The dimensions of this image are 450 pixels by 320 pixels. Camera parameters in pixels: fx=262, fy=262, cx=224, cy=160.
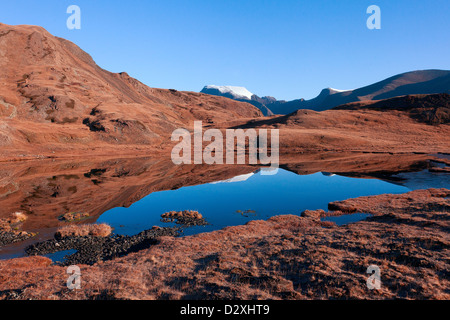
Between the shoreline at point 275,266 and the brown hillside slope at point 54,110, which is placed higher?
the brown hillside slope at point 54,110

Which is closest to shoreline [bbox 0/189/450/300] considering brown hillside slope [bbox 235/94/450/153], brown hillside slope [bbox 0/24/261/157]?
brown hillside slope [bbox 235/94/450/153]

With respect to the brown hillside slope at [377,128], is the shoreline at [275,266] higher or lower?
lower

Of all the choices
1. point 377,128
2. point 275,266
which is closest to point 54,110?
point 275,266

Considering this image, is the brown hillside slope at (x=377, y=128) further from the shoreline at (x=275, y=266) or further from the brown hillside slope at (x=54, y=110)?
the shoreline at (x=275, y=266)

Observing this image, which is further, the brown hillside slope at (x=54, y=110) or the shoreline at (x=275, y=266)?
the brown hillside slope at (x=54, y=110)

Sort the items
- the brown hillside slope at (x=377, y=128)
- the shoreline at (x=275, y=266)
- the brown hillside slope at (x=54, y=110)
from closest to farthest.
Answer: the shoreline at (x=275, y=266) < the brown hillside slope at (x=54, y=110) < the brown hillside slope at (x=377, y=128)

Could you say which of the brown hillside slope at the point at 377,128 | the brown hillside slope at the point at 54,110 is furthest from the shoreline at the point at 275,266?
the brown hillside slope at the point at 54,110

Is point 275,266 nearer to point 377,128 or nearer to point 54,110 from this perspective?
point 54,110

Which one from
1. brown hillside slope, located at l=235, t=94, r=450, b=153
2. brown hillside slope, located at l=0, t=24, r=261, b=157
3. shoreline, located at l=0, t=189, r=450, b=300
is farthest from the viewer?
brown hillside slope, located at l=235, t=94, r=450, b=153

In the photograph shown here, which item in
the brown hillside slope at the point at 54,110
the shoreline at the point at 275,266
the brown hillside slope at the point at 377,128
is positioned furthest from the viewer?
the brown hillside slope at the point at 377,128

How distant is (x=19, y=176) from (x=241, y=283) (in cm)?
4951

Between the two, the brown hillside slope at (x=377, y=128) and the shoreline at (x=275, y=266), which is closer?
the shoreline at (x=275, y=266)

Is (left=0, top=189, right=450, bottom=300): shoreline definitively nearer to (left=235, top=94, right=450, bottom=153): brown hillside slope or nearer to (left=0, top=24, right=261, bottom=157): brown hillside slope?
(left=235, top=94, right=450, bottom=153): brown hillside slope

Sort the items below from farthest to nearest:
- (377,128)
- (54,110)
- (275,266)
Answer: (377,128) → (54,110) → (275,266)
